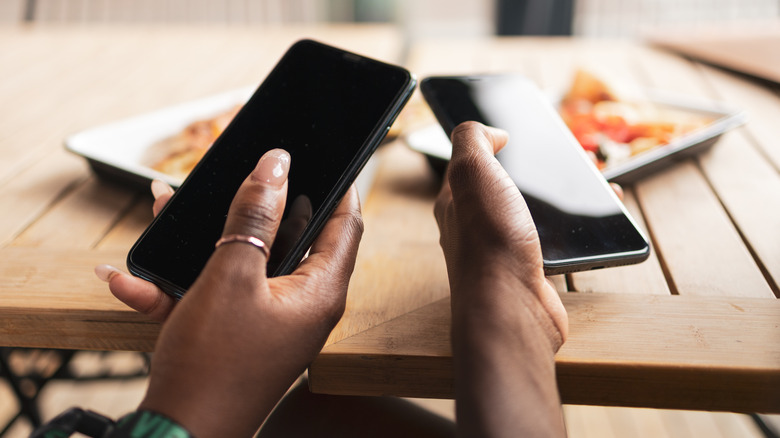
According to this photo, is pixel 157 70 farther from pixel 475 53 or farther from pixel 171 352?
pixel 171 352

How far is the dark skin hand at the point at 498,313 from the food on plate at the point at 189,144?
0.36 metres

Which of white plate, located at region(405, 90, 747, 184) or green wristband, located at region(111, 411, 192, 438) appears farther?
white plate, located at region(405, 90, 747, 184)

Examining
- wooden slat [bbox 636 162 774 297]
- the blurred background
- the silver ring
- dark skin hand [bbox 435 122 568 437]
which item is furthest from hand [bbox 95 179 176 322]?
the blurred background

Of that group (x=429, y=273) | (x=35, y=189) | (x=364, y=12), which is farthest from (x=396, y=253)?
(x=364, y=12)

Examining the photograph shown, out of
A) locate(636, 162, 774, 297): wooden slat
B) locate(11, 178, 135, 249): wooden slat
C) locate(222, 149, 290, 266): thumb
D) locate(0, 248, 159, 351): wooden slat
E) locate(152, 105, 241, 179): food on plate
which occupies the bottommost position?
locate(0, 248, 159, 351): wooden slat

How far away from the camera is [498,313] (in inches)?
16.2

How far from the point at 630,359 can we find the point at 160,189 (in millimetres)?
474

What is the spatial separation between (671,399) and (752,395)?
60mm

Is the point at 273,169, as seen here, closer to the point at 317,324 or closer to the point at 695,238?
the point at 317,324

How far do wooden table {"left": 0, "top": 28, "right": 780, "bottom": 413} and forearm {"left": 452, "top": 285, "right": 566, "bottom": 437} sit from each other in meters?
0.07

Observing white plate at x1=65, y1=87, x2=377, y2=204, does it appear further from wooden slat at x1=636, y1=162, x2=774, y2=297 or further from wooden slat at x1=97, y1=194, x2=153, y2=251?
wooden slat at x1=636, y1=162, x2=774, y2=297

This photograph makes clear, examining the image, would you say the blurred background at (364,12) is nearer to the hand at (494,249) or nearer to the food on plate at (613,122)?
the food on plate at (613,122)

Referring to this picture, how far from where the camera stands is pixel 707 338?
1.59 ft

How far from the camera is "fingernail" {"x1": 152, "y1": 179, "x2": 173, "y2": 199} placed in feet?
2.00
